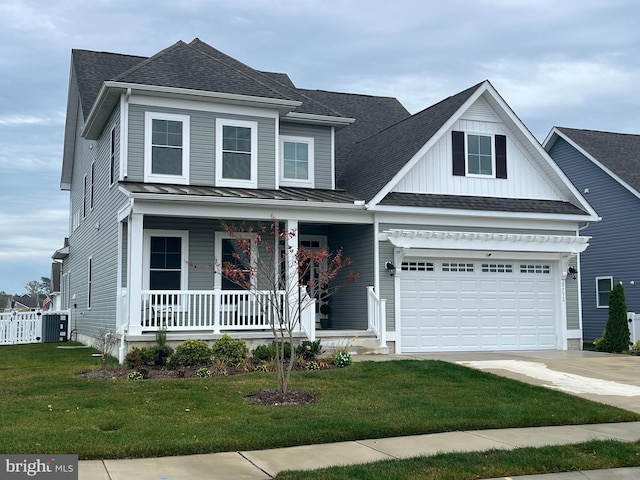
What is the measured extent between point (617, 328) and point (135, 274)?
12629 millimetres

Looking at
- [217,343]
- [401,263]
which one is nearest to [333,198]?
[401,263]

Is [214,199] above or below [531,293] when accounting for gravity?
above

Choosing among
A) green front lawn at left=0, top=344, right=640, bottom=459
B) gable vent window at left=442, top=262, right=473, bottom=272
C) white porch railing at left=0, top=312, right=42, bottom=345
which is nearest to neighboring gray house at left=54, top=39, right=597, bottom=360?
gable vent window at left=442, top=262, right=473, bottom=272

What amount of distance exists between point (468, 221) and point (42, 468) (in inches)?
527

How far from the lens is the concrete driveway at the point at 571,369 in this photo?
39.3 feet

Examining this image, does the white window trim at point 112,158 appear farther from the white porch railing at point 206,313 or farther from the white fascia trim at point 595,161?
the white fascia trim at point 595,161

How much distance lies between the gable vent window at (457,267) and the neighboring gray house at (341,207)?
1.0 inches

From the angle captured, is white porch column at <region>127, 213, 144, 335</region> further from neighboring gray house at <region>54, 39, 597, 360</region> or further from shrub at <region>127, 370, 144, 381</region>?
shrub at <region>127, 370, 144, 381</region>

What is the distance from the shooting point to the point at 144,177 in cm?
1672

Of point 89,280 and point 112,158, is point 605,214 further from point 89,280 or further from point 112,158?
point 89,280

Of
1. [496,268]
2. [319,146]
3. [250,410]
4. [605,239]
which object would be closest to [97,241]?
[319,146]

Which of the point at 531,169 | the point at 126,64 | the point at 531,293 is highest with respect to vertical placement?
the point at 126,64

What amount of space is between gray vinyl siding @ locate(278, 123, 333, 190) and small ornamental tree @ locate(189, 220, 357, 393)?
209cm

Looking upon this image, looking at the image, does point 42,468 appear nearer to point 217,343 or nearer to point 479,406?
point 479,406
